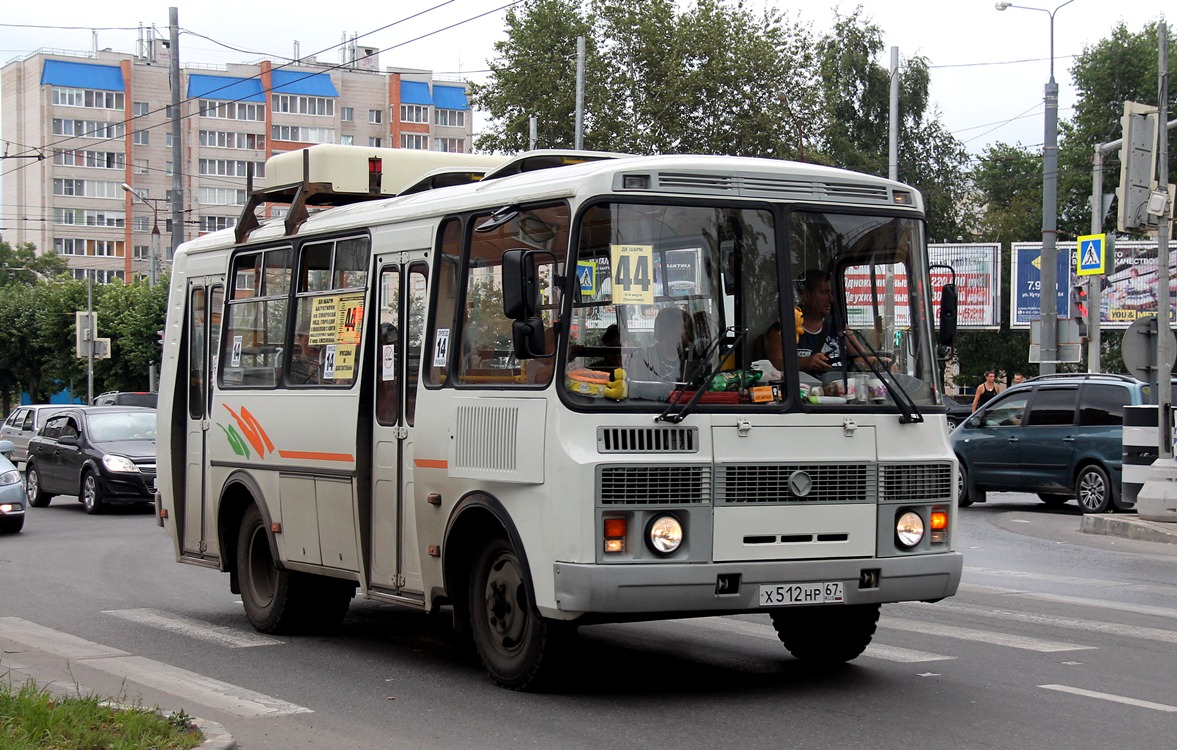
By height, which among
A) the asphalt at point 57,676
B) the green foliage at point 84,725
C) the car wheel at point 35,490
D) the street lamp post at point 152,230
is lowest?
the car wheel at point 35,490

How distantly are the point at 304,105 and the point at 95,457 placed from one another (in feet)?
328

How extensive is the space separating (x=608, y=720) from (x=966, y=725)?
1.66 m

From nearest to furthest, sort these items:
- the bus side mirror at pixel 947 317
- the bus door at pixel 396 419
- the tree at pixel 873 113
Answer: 1. the bus side mirror at pixel 947 317
2. the bus door at pixel 396 419
3. the tree at pixel 873 113

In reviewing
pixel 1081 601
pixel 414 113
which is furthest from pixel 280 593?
pixel 414 113

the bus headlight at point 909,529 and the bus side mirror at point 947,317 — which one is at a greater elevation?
the bus side mirror at point 947,317

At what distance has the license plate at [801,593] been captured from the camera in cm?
768

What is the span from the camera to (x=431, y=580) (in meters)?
8.77

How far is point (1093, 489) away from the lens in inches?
824

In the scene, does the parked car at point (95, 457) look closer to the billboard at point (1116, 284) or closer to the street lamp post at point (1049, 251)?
the street lamp post at point (1049, 251)

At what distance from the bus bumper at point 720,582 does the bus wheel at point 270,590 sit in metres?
3.66

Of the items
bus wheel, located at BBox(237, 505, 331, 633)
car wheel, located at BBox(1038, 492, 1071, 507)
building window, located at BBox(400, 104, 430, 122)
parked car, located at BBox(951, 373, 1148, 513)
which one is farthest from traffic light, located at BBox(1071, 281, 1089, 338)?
building window, located at BBox(400, 104, 430, 122)

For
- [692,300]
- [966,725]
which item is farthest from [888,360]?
[966,725]

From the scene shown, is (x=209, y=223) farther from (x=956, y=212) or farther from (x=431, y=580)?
(x=431, y=580)

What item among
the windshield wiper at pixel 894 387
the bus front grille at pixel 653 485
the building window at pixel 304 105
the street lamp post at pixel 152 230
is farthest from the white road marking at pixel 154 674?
the building window at pixel 304 105
